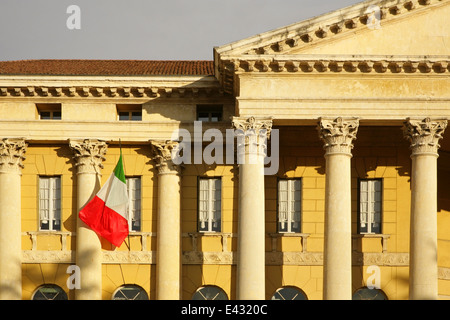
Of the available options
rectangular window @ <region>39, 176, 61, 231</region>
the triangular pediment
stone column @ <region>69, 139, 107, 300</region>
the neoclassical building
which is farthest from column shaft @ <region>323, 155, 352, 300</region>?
rectangular window @ <region>39, 176, 61, 231</region>

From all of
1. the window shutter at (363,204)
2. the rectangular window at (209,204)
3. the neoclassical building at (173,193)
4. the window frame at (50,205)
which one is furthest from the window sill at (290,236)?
the window frame at (50,205)

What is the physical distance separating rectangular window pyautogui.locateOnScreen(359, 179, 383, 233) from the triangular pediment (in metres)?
6.59

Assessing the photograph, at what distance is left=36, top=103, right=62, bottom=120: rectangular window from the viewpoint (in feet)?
156

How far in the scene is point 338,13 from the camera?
4309cm

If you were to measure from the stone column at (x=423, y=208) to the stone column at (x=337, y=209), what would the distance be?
2.25m

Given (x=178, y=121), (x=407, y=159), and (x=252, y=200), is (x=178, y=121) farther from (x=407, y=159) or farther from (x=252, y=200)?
(x=407, y=159)

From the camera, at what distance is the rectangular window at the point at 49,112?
47500 millimetres

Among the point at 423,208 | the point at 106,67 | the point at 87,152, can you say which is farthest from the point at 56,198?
the point at 423,208

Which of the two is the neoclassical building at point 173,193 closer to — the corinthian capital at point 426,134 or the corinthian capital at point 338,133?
the corinthian capital at point 426,134

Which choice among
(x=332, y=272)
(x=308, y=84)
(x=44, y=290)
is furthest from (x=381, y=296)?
(x=44, y=290)

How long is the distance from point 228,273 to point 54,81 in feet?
33.4

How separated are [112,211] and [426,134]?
12.2 m

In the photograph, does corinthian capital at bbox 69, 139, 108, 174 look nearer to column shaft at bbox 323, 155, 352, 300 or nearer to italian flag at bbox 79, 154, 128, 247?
italian flag at bbox 79, 154, 128, 247

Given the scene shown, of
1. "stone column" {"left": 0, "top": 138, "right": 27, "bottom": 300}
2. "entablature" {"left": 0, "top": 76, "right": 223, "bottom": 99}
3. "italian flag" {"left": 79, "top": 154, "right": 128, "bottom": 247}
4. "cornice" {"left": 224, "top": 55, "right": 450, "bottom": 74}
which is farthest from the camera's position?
"entablature" {"left": 0, "top": 76, "right": 223, "bottom": 99}
